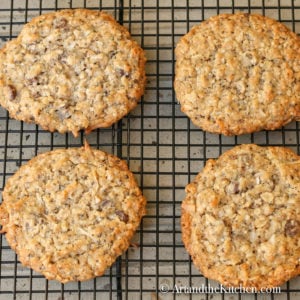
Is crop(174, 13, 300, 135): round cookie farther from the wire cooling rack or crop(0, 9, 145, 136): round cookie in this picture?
crop(0, 9, 145, 136): round cookie

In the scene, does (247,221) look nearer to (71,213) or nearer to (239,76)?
(239,76)

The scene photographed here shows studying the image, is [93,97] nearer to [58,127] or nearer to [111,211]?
[58,127]

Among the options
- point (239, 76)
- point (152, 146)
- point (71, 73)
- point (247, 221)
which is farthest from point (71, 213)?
point (239, 76)

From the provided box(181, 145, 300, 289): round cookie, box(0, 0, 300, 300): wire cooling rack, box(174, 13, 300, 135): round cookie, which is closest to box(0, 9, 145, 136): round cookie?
box(0, 0, 300, 300): wire cooling rack

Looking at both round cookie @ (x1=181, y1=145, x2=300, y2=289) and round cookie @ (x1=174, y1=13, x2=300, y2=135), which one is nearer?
round cookie @ (x1=181, y1=145, x2=300, y2=289)

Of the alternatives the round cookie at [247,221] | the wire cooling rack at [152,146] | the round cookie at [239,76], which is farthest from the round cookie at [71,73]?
the round cookie at [247,221]

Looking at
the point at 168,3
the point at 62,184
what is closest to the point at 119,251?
the point at 62,184
